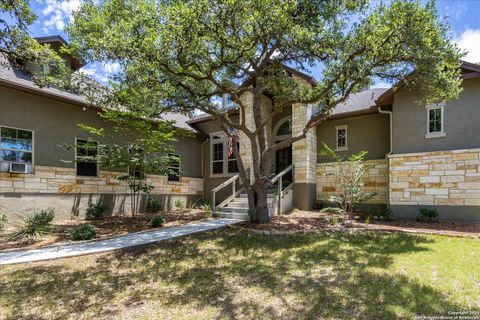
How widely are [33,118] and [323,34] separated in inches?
395

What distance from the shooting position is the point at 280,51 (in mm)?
8609

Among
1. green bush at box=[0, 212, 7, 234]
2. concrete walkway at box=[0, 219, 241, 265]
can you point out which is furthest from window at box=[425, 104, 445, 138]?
green bush at box=[0, 212, 7, 234]

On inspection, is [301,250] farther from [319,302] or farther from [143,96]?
[143,96]

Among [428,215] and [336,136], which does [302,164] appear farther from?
[428,215]

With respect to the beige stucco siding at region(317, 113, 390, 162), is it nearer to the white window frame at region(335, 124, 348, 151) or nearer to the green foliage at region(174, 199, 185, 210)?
the white window frame at region(335, 124, 348, 151)

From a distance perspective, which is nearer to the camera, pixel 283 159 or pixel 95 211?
pixel 95 211

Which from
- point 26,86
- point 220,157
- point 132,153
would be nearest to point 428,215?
point 220,157

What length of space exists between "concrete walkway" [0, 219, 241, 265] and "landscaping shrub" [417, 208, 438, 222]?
Answer: 7.02 metres

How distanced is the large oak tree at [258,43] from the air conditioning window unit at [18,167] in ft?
13.3

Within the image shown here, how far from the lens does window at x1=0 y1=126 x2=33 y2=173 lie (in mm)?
9133

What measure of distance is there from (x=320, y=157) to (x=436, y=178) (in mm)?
4820

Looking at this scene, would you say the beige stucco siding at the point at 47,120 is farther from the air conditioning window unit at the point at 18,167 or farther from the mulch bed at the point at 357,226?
the mulch bed at the point at 357,226

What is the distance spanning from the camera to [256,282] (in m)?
4.84

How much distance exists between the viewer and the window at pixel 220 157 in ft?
49.5
